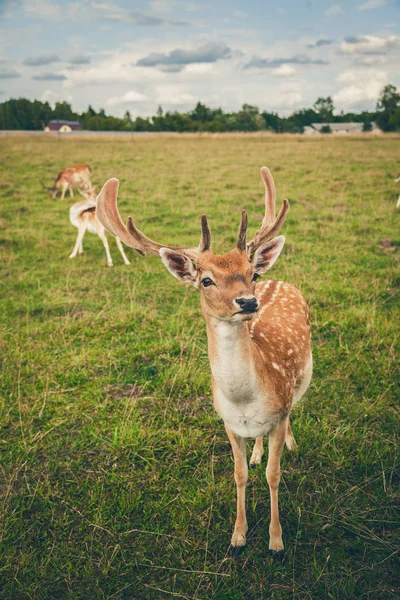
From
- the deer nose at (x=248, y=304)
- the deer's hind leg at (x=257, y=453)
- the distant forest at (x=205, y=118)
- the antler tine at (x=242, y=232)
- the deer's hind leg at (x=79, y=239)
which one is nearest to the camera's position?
the deer nose at (x=248, y=304)

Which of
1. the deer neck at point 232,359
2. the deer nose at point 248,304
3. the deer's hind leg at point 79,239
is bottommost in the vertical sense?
the deer's hind leg at point 79,239

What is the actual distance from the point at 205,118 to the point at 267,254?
82812 mm

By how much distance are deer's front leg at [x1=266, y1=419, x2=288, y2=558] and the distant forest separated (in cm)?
6343

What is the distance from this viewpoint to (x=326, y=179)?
14258 millimetres

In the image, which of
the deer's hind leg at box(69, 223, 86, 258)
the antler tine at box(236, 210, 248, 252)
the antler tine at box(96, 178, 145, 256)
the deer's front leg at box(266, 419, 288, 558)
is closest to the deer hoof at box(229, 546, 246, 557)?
the deer's front leg at box(266, 419, 288, 558)

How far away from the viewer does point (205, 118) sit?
7925 centimetres

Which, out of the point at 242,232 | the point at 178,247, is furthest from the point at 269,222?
the point at 242,232

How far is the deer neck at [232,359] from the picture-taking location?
2428mm

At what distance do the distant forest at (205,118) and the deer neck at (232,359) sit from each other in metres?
63.6

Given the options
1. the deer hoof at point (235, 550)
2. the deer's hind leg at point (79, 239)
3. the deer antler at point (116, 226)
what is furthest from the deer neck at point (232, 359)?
the deer's hind leg at point (79, 239)

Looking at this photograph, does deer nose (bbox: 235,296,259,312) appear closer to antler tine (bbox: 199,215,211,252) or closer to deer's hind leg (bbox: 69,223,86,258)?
antler tine (bbox: 199,215,211,252)

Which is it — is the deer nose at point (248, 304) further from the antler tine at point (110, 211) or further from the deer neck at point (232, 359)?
the antler tine at point (110, 211)

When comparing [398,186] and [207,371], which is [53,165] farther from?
[207,371]

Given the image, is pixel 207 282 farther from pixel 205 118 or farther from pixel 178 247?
pixel 205 118
